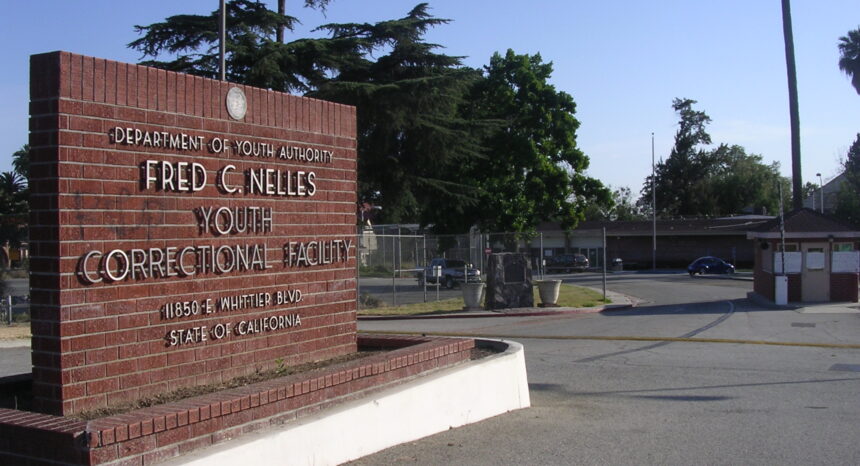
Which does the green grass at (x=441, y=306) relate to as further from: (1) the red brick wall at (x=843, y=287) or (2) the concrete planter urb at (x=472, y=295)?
(1) the red brick wall at (x=843, y=287)

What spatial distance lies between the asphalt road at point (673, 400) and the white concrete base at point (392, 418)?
0.53 feet

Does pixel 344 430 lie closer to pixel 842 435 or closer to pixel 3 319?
pixel 842 435

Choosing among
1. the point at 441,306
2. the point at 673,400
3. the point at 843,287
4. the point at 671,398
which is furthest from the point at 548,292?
the point at 673,400

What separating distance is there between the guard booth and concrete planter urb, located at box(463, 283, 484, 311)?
32.8ft

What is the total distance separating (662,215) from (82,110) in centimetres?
10114

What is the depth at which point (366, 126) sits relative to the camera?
103 feet

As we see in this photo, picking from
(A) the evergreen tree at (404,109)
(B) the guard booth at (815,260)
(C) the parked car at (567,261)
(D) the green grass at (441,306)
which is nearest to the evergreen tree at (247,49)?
(A) the evergreen tree at (404,109)

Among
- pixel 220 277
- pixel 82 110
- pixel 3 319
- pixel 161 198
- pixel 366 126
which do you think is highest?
pixel 366 126

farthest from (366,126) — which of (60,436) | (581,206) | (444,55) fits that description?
(60,436)

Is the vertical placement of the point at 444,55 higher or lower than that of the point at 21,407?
higher

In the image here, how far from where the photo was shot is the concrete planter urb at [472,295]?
1051 inches

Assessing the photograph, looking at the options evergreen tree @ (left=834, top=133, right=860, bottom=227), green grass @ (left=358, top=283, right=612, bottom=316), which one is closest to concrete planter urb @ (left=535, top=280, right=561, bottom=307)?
green grass @ (left=358, top=283, right=612, bottom=316)

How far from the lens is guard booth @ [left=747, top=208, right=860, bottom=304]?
27.2 meters

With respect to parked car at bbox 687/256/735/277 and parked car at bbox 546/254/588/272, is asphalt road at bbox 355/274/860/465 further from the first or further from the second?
parked car at bbox 546/254/588/272
